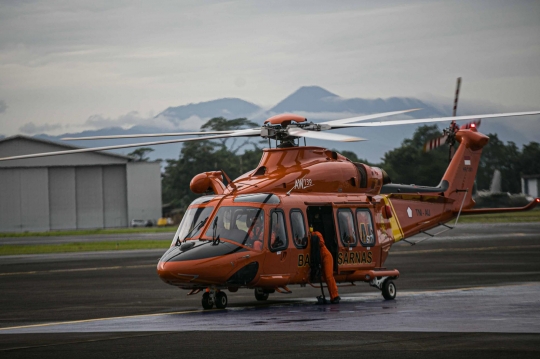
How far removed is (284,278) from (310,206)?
1947mm

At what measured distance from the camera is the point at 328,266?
18.2 meters

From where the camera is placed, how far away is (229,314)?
54.2 feet

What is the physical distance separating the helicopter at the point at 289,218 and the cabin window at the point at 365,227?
0.08ft

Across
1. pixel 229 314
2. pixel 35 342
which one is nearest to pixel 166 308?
pixel 229 314

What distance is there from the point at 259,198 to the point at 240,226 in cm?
79

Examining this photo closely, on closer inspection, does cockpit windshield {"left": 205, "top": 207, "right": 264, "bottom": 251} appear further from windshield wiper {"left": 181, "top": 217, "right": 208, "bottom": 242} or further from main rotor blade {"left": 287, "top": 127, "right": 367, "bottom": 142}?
main rotor blade {"left": 287, "top": 127, "right": 367, "bottom": 142}

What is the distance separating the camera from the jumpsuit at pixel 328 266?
59.6 ft

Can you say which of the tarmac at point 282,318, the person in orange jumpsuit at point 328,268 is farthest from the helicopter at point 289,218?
the tarmac at point 282,318

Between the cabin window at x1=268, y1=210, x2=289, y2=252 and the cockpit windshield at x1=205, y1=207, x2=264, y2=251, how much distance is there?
26 cm

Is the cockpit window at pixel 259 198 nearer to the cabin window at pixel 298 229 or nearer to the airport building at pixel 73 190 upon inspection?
the cabin window at pixel 298 229

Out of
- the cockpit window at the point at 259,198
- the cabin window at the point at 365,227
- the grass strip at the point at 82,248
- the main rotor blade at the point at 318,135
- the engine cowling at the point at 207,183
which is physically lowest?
the grass strip at the point at 82,248

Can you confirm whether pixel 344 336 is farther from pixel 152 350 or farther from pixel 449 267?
pixel 449 267

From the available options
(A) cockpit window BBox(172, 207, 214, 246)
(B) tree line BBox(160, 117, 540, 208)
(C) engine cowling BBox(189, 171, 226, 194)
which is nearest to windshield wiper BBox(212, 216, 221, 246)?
(A) cockpit window BBox(172, 207, 214, 246)

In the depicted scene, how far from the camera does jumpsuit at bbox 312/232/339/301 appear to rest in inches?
715
